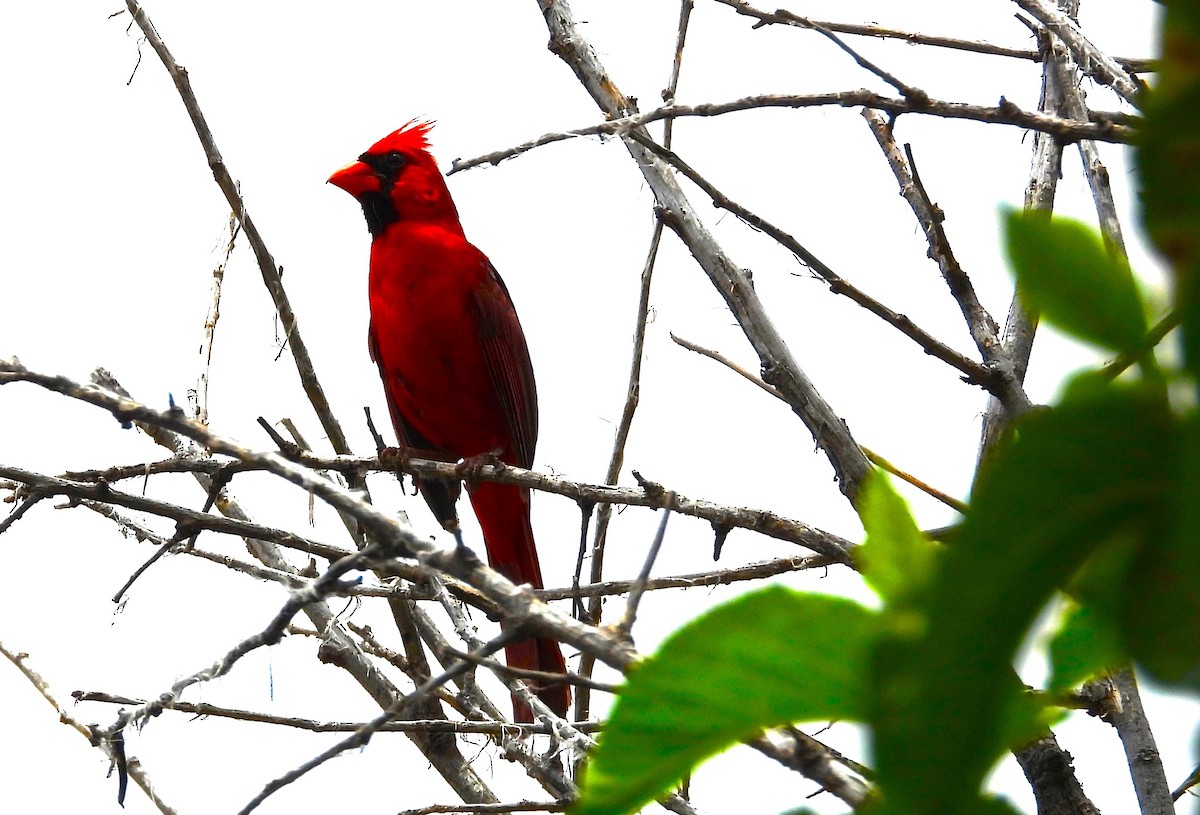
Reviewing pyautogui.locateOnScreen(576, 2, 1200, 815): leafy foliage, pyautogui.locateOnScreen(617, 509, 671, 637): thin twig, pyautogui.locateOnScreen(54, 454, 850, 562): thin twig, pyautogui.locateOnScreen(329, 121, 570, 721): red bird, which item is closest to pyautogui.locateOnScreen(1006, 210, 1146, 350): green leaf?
pyautogui.locateOnScreen(576, 2, 1200, 815): leafy foliage

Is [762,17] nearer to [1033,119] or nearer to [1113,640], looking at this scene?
[1033,119]

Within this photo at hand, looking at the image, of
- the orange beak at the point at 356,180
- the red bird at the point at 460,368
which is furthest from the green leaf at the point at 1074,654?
the orange beak at the point at 356,180

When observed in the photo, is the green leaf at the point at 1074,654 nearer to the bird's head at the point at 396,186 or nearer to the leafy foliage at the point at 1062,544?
the leafy foliage at the point at 1062,544

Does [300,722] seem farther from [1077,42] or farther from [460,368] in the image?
[460,368]

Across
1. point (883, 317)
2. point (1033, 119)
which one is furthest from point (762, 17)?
point (1033, 119)

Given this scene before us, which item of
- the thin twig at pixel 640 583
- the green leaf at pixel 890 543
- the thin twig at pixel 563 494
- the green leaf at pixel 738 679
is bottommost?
the green leaf at pixel 738 679

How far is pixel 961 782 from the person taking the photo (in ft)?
0.72

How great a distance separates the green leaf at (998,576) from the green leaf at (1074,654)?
91 millimetres

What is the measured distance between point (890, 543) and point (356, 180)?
13.8ft

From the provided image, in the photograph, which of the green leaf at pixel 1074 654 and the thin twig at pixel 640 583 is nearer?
the green leaf at pixel 1074 654

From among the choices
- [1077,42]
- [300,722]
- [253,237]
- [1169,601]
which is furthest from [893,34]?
[1169,601]

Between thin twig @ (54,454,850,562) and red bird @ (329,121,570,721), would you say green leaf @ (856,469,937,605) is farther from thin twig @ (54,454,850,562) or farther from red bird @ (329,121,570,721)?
red bird @ (329,121,570,721)

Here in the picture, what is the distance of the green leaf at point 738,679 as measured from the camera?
0.27 meters

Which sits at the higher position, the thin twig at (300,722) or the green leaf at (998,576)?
the thin twig at (300,722)
